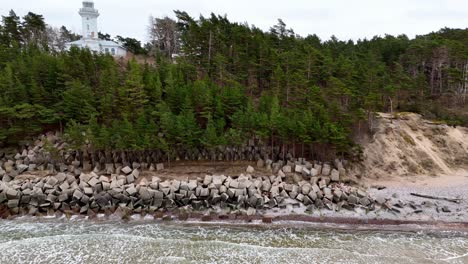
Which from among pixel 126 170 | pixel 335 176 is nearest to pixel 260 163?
pixel 335 176

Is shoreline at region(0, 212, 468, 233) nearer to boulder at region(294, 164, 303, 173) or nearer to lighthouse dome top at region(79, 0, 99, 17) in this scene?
boulder at region(294, 164, 303, 173)

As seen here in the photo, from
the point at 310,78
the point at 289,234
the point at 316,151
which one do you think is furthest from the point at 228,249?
the point at 310,78

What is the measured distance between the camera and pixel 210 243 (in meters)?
14.0

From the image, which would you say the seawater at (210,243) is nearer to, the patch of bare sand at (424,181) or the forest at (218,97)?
the patch of bare sand at (424,181)

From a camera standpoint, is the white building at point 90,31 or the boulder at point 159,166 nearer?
the boulder at point 159,166

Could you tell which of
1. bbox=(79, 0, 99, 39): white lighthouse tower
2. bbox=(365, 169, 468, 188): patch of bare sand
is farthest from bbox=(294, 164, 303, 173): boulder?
bbox=(79, 0, 99, 39): white lighthouse tower

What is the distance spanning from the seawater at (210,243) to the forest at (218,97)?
6.92m

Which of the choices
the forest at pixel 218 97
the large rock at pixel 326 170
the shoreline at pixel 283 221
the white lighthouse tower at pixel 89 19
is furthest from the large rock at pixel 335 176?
the white lighthouse tower at pixel 89 19

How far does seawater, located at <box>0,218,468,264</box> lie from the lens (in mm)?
12852

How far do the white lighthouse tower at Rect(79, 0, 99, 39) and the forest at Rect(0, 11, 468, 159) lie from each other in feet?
63.3

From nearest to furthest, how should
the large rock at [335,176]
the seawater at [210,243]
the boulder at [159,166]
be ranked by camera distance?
the seawater at [210,243] → the large rock at [335,176] → the boulder at [159,166]

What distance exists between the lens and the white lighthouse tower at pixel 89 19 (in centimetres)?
4800

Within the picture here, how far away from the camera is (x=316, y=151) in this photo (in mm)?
23422

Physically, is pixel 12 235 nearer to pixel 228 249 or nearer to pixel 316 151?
pixel 228 249
